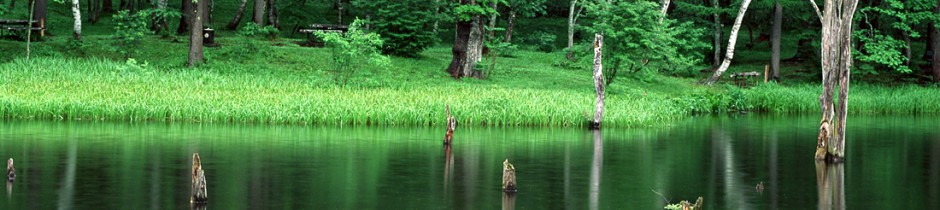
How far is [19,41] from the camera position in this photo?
51844mm

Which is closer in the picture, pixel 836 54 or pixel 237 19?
pixel 836 54

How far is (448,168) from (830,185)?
772 centimetres

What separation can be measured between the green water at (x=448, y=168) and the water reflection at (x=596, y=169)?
4 cm

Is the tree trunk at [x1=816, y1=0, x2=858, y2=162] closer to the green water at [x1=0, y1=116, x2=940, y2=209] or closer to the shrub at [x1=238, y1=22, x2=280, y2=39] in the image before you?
the green water at [x1=0, y1=116, x2=940, y2=209]

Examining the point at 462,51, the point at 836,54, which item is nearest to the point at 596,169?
the point at 836,54

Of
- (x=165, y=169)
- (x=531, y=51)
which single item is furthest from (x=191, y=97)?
(x=531, y=51)

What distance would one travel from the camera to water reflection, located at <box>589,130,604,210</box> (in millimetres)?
23703

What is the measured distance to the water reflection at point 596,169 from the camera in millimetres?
23703

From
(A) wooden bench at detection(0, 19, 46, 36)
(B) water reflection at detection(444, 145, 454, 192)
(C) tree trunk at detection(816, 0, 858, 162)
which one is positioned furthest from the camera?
(A) wooden bench at detection(0, 19, 46, 36)

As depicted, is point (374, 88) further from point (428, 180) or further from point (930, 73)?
point (930, 73)

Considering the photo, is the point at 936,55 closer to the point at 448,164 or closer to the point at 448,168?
the point at 448,164

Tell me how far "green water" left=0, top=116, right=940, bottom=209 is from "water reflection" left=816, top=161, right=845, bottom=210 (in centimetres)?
5

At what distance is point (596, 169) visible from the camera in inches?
1122

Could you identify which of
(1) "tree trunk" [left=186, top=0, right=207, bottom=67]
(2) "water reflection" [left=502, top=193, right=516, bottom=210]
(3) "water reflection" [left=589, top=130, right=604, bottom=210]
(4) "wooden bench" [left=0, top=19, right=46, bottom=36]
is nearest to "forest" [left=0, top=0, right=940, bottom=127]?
(1) "tree trunk" [left=186, top=0, right=207, bottom=67]
